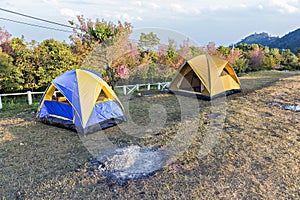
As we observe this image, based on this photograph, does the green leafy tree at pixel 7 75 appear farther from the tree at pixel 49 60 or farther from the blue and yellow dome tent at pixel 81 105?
the blue and yellow dome tent at pixel 81 105

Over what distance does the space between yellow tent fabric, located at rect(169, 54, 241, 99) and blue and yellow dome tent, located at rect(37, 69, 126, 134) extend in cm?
356

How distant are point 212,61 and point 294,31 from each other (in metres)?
51.5

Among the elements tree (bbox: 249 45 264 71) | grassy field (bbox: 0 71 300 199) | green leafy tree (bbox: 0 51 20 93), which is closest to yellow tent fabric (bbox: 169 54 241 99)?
grassy field (bbox: 0 71 300 199)

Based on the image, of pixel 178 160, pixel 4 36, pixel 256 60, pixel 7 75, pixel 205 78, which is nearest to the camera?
pixel 178 160

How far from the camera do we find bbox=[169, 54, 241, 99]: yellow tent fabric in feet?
25.7

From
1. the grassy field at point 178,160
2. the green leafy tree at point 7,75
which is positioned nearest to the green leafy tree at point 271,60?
the grassy field at point 178,160

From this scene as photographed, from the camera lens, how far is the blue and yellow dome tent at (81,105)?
501 centimetres

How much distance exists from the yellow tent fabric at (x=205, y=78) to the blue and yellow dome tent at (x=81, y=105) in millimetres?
3564

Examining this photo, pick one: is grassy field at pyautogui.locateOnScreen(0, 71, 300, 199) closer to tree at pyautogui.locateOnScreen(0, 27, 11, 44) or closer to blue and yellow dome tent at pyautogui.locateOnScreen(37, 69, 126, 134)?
blue and yellow dome tent at pyautogui.locateOnScreen(37, 69, 126, 134)

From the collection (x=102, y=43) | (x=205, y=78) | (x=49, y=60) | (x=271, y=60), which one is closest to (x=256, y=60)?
(x=271, y=60)

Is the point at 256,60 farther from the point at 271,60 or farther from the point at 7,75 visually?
the point at 7,75

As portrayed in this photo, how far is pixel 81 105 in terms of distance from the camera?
196 inches

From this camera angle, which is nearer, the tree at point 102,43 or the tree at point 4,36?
the tree at point 4,36

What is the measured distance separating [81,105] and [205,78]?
4.69 metres
